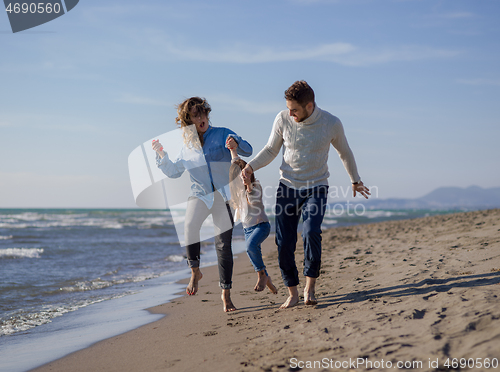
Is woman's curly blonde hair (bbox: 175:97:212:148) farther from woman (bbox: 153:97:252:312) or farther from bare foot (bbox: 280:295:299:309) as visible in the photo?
bare foot (bbox: 280:295:299:309)

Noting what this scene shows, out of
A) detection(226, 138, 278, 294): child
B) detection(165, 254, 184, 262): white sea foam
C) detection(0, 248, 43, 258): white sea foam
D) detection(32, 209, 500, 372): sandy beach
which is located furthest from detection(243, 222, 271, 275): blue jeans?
detection(0, 248, 43, 258): white sea foam

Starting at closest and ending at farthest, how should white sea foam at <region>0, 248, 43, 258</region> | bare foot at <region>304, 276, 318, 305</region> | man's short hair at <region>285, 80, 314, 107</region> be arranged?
man's short hair at <region>285, 80, 314, 107</region>
bare foot at <region>304, 276, 318, 305</region>
white sea foam at <region>0, 248, 43, 258</region>

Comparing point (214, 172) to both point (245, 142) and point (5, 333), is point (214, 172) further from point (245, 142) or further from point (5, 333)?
point (5, 333)

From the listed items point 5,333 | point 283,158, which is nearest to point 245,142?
point 283,158

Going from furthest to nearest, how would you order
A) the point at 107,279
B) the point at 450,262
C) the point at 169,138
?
the point at 107,279 → the point at 450,262 → the point at 169,138

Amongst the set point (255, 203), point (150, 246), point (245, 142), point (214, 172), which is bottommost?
point (150, 246)

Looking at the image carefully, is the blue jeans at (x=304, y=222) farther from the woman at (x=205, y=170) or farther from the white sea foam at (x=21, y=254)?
the white sea foam at (x=21, y=254)

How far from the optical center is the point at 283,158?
347 centimetres

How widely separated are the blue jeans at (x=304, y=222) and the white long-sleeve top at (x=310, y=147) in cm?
8

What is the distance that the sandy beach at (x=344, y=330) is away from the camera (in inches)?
79.7

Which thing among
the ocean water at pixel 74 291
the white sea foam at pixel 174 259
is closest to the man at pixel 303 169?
the ocean water at pixel 74 291

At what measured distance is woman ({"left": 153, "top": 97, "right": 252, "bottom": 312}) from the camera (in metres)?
3.60

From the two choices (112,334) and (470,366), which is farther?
(112,334)

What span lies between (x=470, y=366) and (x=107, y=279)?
6392 mm
